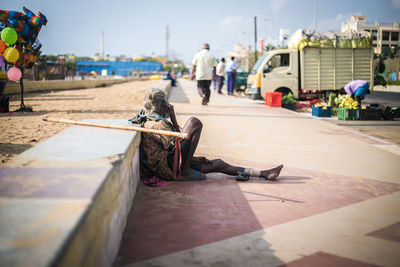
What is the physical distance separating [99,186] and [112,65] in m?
135

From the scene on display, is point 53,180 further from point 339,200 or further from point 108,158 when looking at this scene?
point 339,200

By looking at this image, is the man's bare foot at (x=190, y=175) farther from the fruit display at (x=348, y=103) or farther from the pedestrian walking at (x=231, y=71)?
the pedestrian walking at (x=231, y=71)

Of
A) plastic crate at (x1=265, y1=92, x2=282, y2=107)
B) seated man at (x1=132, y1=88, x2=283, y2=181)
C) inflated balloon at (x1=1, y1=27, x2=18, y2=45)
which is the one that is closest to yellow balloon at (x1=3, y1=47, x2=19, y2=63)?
inflated balloon at (x1=1, y1=27, x2=18, y2=45)

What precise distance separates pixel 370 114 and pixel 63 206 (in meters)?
10.9

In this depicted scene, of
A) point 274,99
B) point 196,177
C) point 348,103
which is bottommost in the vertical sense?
point 196,177

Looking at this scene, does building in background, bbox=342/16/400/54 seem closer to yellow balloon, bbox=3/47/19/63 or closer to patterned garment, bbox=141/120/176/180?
yellow balloon, bbox=3/47/19/63

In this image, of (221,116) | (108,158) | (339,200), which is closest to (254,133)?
(221,116)

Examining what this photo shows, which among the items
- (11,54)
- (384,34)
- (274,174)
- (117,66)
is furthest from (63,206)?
(117,66)

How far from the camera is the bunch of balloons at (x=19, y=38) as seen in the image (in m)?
9.80

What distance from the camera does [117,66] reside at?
5192 inches

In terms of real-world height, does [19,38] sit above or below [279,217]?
above

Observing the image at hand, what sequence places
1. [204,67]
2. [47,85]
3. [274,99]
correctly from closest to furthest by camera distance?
[204,67]
[274,99]
[47,85]

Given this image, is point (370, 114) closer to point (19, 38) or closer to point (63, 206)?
point (19, 38)

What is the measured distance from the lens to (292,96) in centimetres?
1477
